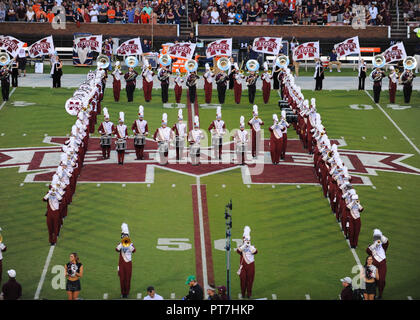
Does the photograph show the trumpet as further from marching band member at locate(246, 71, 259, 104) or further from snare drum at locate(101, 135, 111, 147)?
marching band member at locate(246, 71, 259, 104)

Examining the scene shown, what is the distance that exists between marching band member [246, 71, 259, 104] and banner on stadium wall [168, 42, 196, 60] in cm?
406

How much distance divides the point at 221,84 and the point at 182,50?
13.7 feet

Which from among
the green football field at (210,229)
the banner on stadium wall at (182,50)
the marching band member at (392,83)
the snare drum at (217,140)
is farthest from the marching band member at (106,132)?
the marching band member at (392,83)

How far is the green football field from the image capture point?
70.1ft

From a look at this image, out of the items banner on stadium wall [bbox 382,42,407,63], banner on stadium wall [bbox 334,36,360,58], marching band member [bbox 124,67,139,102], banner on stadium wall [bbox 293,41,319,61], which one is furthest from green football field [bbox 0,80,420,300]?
banner on stadium wall [bbox 334,36,360,58]

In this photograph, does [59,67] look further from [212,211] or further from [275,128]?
[212,211]

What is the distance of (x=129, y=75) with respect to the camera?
127 ft

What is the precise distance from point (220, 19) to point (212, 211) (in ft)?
90.3

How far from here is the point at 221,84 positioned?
129 feet

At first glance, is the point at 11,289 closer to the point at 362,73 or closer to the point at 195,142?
the point at 195,142

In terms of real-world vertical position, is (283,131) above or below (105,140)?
above

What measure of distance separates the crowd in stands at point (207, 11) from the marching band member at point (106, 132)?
21.1 metres

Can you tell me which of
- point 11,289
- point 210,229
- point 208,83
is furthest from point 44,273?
point 208,83
